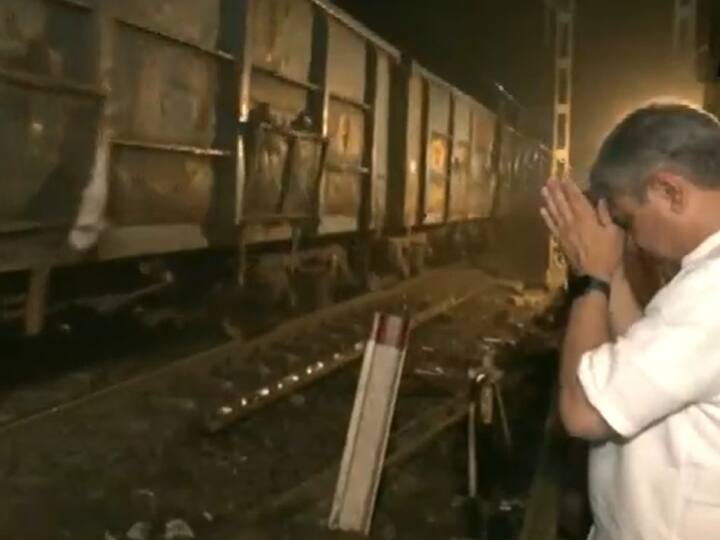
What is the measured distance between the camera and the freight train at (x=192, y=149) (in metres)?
5.66

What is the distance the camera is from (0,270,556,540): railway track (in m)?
5.18

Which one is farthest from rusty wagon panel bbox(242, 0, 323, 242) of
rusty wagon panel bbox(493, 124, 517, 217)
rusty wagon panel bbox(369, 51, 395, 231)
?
rusty wagon panel bbox(493, 124, 517, 217)

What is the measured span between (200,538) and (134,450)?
55.7 inches

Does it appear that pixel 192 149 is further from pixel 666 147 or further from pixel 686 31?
pixel 666 147

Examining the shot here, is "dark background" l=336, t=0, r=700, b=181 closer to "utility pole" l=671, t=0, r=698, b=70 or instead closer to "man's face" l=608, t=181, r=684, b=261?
"utility pole" l=671, t=0, r=698, b=70

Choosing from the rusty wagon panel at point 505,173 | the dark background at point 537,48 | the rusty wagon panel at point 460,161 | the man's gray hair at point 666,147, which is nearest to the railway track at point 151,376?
the man's gray hair at point 666,147

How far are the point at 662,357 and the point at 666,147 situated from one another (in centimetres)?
38

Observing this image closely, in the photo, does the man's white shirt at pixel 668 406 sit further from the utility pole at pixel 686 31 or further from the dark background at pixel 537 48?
the dark background at pixel 537 48

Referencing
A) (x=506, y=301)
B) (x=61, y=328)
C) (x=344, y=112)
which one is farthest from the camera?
(x=506, y=301)

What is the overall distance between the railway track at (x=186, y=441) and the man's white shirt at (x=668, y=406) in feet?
9.82

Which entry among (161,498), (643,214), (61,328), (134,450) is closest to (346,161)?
(61,328)

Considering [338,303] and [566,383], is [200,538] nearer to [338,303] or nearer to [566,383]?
[566,383]

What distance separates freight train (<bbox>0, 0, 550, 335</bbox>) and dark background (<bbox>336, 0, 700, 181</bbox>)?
716 centimetres

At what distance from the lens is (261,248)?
33.2 ft
